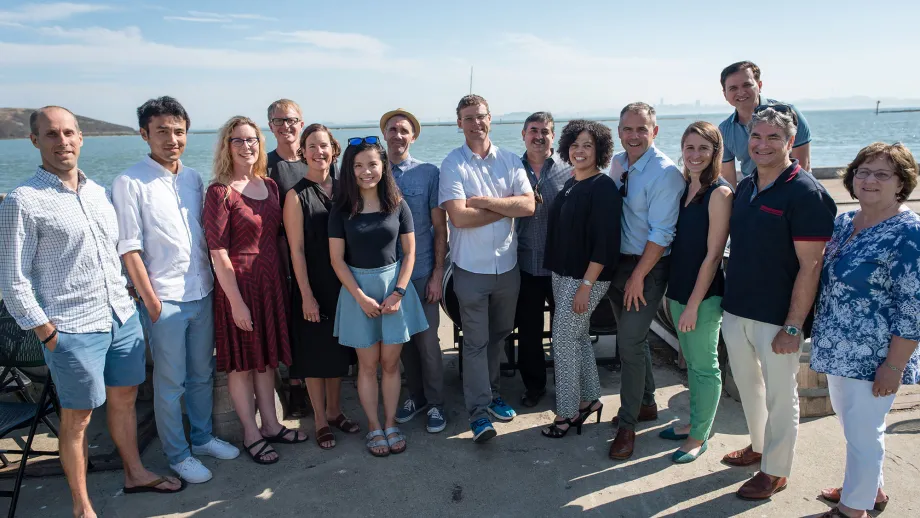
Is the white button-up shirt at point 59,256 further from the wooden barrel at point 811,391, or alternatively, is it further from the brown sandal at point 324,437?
the wooden barrel at point 811,391

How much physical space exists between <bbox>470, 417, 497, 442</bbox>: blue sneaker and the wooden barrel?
2089 mm

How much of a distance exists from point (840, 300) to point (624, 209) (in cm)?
123

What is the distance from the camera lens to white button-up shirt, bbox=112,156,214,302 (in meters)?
3.20

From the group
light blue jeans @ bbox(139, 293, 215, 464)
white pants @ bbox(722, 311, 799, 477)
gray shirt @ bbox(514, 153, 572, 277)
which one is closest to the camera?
white pants @ bbox(722, 311, 799, 477)

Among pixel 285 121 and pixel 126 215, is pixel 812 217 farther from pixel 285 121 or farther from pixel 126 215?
pixel 126 215

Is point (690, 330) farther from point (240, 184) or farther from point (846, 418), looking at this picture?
point (240, 184)

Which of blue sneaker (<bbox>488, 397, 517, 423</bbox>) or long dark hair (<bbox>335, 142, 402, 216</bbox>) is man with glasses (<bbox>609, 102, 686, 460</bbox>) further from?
long dark hair (<bbox>335, 142, 402, 216</bbox>)

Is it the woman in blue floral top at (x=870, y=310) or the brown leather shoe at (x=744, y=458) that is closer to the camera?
the woman in blue floral top at (x=870, y=310)

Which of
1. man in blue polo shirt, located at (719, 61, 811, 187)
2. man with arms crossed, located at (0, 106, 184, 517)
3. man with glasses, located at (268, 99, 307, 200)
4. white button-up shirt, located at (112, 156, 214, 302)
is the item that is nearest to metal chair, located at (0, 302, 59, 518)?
man with arms crossed, located at (0, 106, 184, 517)

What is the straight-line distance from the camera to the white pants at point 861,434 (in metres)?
2.74

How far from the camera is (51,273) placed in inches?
112

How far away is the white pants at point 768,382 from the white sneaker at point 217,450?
10.1 feet

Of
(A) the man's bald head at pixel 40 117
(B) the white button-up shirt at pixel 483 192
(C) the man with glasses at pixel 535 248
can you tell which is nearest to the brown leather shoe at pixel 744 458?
(C) the man with glasses at pixel 535 248

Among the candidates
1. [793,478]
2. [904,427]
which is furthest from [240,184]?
[904,427]
